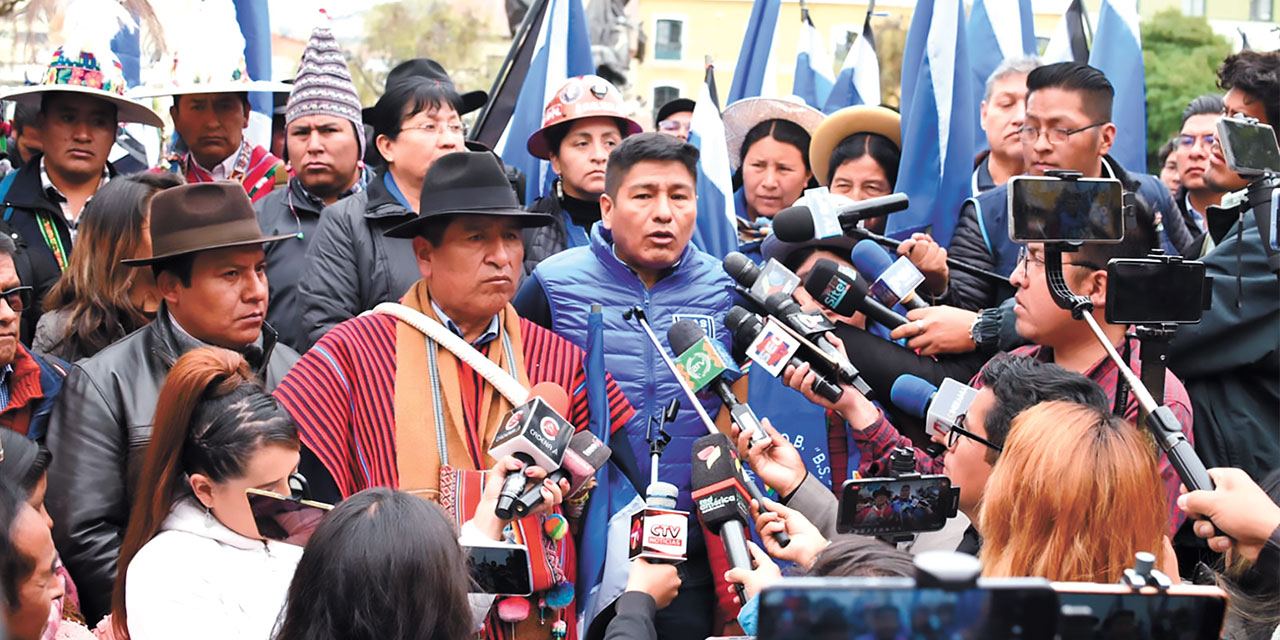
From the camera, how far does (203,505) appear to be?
3258mm

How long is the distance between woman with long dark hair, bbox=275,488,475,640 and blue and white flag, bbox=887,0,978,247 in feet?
12.1

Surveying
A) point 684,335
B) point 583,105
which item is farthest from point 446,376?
point 583,105

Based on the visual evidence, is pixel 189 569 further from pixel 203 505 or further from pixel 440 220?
pixel 440 220

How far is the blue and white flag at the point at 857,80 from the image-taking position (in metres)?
8.09

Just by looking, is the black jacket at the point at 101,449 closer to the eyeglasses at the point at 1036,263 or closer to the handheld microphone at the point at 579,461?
the handheld microphone at the point at 579,461

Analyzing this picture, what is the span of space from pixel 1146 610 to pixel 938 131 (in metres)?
4.56

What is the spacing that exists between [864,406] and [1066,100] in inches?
70.8

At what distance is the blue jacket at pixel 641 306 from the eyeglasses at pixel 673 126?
381cm

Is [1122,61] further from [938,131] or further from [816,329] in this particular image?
[816,329]

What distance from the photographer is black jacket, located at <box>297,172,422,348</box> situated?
470 cm

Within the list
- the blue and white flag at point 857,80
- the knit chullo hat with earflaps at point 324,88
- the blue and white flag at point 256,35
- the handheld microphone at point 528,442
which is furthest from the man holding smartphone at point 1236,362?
the blue and white flag at point 256,35

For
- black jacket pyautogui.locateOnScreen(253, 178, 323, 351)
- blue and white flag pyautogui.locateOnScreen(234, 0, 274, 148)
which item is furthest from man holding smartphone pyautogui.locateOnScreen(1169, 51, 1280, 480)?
blue and white flag pyautogui.locateOnScreen(234, 0, 274, 148)

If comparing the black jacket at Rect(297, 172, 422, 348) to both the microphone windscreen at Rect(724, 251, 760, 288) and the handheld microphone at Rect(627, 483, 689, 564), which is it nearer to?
the microphone windscreen at Rect(724, 251, 760, 288)

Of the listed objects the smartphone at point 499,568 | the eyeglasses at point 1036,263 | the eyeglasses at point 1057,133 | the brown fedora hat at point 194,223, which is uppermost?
the eyeglasses at point 1057,133
